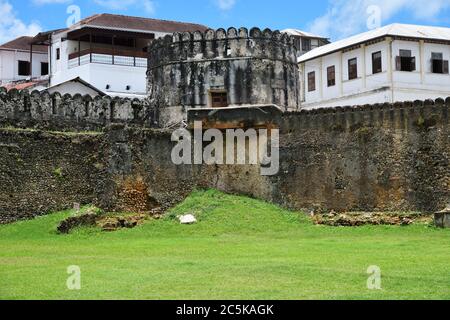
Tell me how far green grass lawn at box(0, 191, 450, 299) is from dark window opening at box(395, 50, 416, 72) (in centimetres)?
1952

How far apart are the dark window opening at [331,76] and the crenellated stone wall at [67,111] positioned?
18.3 meters

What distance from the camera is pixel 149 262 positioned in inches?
549

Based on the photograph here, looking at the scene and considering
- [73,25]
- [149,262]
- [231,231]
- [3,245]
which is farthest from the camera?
[73,25]

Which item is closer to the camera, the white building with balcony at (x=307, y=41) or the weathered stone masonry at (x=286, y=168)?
the weathered stone masonry at (x=286, y=168)

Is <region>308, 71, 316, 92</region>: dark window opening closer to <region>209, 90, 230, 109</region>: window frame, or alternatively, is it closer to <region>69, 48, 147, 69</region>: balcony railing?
<region>69, 48, 147, 69</region>: balcony railing

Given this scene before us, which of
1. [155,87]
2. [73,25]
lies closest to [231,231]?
[155,87]

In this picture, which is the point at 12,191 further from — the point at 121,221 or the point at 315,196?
the point at 315,196

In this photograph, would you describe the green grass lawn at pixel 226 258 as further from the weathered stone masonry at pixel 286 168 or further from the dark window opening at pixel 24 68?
the dark window opening at pixel 24 68

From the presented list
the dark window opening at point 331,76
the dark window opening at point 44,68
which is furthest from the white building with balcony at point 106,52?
the dark window opening at point 331,76

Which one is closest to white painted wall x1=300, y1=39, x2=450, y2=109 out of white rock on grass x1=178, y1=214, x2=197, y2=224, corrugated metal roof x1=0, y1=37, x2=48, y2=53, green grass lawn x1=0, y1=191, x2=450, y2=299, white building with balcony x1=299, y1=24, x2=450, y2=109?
white building with balcony x1=299, y1=24, x2=450, y2=109

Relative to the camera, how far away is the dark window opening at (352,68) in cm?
4197

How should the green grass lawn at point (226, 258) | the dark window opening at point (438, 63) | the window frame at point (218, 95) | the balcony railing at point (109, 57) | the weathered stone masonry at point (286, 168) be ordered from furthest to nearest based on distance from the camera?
the balcony railing at point (109, 57), the dark window opening at point (438, 63), the window frame at point (218, 95), the weathered stone masonry at point (286, 168), the green grass lawn at point (226, 258)

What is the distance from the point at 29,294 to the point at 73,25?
37212mm

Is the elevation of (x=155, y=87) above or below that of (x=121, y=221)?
above
